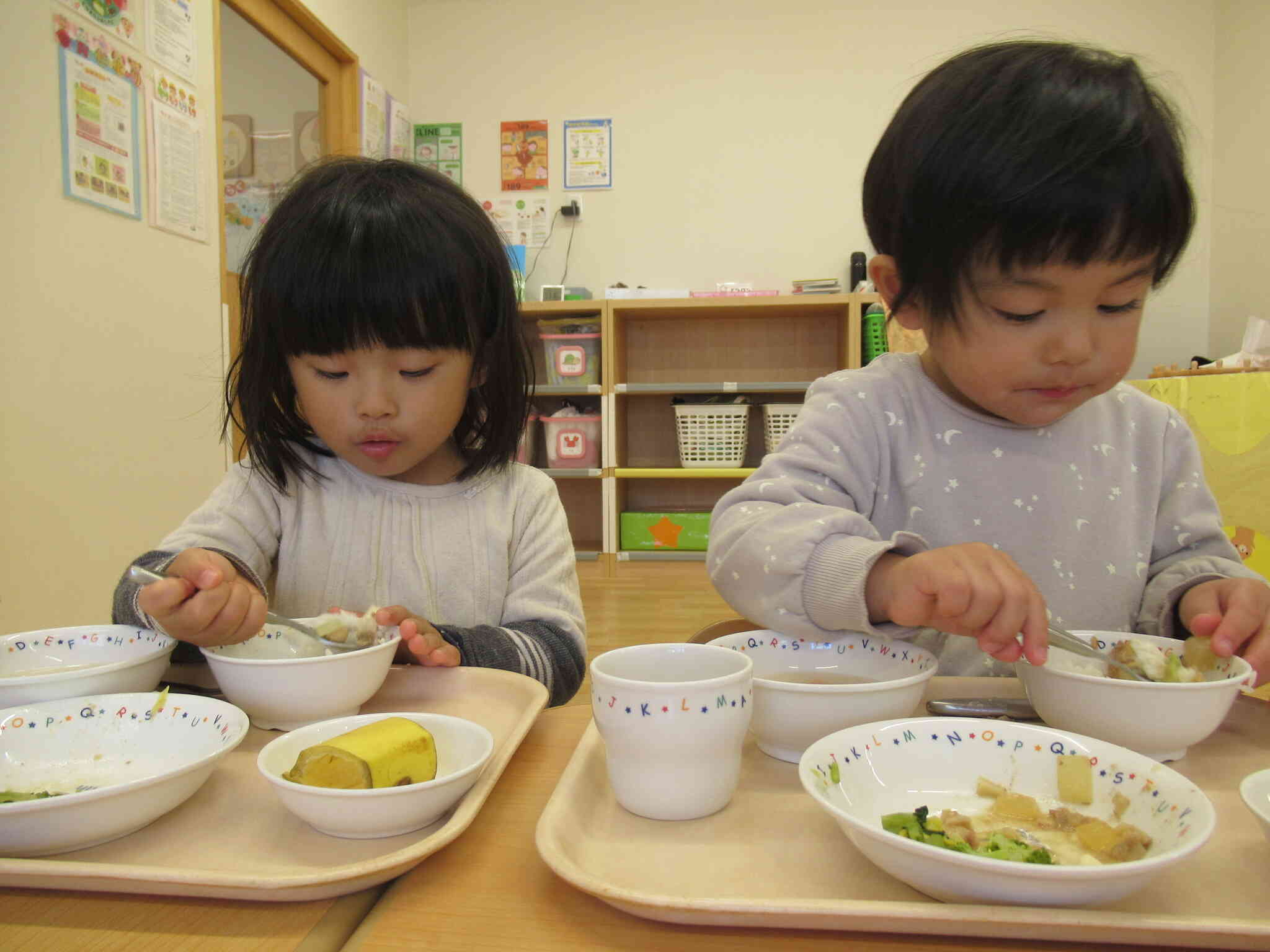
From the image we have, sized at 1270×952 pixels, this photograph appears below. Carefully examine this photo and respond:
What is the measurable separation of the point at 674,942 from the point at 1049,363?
55cm

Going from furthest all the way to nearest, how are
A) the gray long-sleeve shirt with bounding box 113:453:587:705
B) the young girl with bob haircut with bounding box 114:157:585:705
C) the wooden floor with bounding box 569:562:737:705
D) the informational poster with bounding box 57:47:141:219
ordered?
the wooden floor with bounding box 569:562:737:705, the informational poster with bounding box 57:47:141:219, the gray long-sleeve shirt with bounding box 113:453:587:705, the young girl with bob haircut with bounding box 114:157:585:705

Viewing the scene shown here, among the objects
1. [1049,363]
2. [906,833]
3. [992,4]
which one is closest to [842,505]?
[1049,363]

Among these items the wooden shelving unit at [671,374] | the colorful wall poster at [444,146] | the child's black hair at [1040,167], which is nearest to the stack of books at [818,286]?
the wooden shelving unit at [671,374]

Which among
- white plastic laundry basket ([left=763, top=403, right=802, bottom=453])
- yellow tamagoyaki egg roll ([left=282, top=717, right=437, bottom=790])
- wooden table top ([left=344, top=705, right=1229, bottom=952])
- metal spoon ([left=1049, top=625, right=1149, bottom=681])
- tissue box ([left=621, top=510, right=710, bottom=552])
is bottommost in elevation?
tissue box ([left=621, top=510, right=710, bottom=552])

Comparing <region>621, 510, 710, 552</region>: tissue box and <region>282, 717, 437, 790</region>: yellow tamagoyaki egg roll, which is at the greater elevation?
<region>282, 717, 437, 790</region>: yellow tamagoyaki egg roll

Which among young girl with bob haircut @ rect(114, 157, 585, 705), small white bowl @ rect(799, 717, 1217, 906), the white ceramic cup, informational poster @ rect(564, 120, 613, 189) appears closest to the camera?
small white bowl @ rect(799, 717, 1217, 906)

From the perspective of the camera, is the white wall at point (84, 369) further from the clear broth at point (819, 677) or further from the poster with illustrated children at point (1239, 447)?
the poster with illustrated children at point (1239, 447)

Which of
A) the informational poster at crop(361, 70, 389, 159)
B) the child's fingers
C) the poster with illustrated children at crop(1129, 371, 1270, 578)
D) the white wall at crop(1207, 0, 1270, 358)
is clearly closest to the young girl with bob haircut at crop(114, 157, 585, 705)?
the child's fingers

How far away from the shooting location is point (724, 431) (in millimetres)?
3166

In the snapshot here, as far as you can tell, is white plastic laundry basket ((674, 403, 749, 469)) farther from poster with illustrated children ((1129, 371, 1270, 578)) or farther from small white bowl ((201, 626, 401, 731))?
small white bowl ((201, 626, 401, 731))

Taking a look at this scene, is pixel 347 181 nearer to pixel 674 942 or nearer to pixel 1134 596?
pixel 674 942

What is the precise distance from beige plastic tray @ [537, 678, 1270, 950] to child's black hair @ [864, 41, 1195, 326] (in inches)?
15.4

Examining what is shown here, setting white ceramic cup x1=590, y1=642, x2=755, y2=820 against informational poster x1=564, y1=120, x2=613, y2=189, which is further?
informational poster x1=564, y1=120, x2=613, y2=189

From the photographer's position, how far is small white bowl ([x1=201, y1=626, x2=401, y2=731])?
1.84ft
